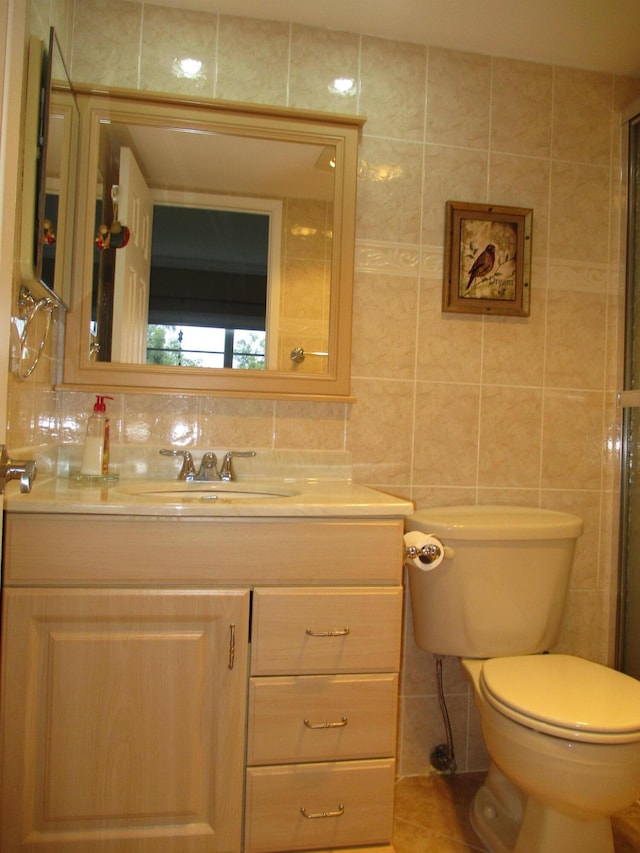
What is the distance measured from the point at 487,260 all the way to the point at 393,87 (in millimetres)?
575

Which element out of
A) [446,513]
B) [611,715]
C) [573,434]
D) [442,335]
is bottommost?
[611,715]

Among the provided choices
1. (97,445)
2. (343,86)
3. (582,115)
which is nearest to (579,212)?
(582,115)

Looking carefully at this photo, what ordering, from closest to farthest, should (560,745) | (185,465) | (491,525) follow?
(560,745) → (491,525) → (185,465)

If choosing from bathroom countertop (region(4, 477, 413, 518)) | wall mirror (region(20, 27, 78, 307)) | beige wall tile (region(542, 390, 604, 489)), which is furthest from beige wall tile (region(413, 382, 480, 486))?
wall mirror (region(20, 27, 78, 307))

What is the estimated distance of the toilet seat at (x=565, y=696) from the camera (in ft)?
3.44

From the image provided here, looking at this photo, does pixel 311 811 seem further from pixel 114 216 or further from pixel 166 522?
pixel 114 216

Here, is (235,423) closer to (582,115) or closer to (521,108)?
(521,108)

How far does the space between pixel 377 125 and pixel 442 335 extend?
64 cm

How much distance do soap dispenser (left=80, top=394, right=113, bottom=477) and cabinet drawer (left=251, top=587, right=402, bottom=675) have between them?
1.84ft

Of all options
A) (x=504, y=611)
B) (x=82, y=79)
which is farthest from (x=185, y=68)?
(x=504, y=611)

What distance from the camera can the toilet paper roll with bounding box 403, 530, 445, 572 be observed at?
1.26 metres

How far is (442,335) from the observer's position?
1.70 metres

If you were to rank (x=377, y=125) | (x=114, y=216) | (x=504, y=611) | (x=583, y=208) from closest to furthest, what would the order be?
(x=504, y=611), (x=114, y=216), (x=377, y=125), (x=583, y=208)

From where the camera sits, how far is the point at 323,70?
5.36 feet
